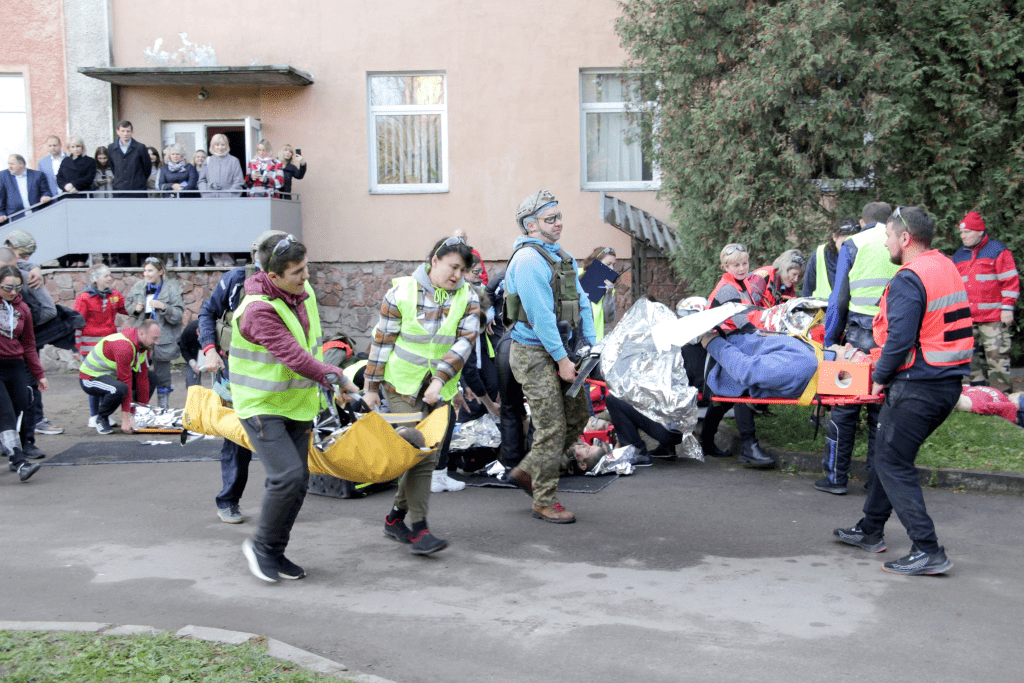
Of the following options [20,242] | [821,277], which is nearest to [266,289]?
[20,242]

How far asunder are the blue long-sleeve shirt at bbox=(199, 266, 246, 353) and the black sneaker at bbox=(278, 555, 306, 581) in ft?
6.32

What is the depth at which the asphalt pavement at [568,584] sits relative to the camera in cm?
414

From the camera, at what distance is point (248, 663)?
391 centimetres

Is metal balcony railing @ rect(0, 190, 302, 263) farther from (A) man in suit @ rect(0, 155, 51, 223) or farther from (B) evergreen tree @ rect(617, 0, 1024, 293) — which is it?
(B) evergreen tree @ rect(617, 0, 1024, 293)

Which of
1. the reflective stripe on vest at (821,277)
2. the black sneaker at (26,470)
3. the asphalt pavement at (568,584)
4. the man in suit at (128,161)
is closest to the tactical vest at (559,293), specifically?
the asphalt pavement at (568,584)

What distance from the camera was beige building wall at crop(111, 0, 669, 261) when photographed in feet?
49.8

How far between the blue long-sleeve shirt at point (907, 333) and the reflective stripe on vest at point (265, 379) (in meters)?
3.19

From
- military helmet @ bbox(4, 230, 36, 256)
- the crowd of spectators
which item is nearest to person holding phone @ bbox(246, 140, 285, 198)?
the crowd of spectators

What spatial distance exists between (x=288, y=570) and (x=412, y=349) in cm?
148

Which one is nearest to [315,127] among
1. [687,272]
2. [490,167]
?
[490,167]

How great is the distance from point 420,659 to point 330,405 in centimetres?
226

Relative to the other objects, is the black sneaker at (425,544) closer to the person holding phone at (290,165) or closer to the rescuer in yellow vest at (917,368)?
the rescuer in yellow vest at (917,368)

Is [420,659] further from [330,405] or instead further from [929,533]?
[929,533]

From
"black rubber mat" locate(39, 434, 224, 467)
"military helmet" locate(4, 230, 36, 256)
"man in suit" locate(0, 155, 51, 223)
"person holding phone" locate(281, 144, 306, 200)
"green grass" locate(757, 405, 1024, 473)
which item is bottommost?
"black rubber mat" locate(39, 434, 224, 467)
